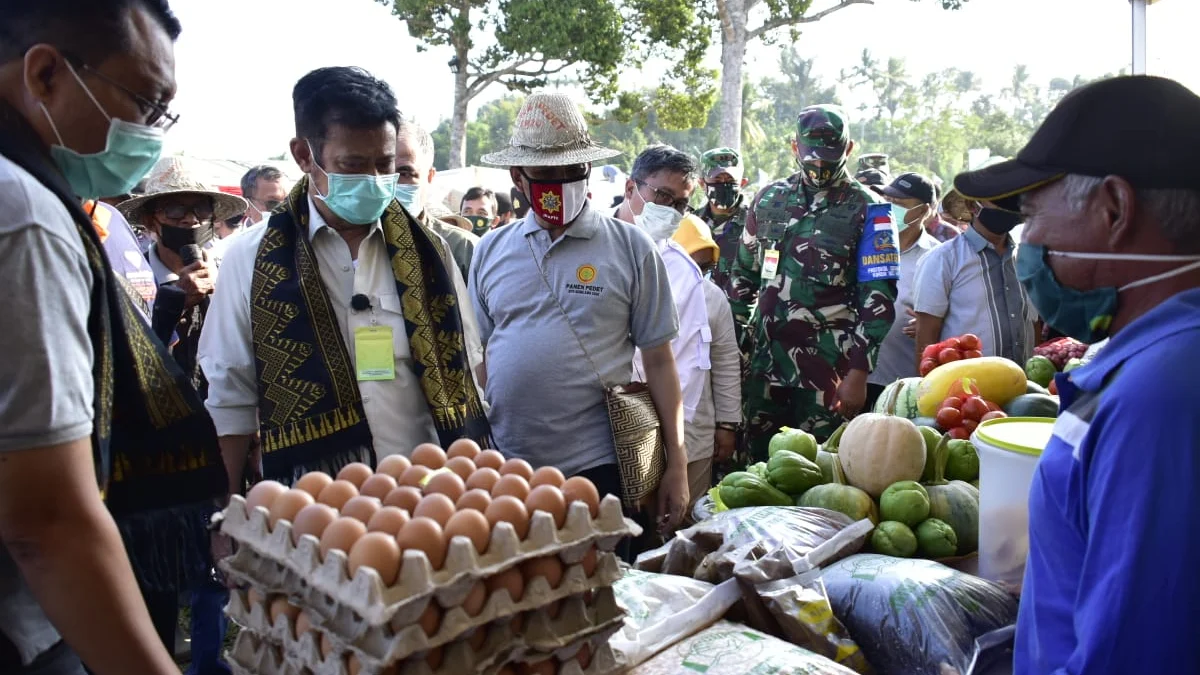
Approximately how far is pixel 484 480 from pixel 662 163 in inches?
150

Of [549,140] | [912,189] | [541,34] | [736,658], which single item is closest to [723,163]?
[912,189]

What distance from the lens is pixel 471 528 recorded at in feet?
5.23

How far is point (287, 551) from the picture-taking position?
62.0 inches

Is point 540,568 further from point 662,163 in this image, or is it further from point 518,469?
point 662,163

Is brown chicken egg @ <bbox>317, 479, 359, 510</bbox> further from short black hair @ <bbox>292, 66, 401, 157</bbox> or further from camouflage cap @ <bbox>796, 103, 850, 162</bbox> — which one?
camouflage cap @ <bbox>796, 103, 850, 162</bbox>

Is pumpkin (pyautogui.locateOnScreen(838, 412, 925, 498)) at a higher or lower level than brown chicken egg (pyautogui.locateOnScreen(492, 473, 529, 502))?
lower

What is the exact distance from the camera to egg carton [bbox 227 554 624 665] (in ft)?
4.80

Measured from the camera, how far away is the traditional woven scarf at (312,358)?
2.79 m

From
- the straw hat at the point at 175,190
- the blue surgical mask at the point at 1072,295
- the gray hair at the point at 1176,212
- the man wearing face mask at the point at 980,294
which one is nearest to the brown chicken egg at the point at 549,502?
the blue surgical mask at the point at 1072,295

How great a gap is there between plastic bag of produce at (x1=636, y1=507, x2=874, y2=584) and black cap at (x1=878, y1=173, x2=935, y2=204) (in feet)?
16.2

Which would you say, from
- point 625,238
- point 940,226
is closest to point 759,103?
point 940,226

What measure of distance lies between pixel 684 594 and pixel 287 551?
1.13 meters

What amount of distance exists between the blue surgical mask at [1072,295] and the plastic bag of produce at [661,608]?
105 centimetres

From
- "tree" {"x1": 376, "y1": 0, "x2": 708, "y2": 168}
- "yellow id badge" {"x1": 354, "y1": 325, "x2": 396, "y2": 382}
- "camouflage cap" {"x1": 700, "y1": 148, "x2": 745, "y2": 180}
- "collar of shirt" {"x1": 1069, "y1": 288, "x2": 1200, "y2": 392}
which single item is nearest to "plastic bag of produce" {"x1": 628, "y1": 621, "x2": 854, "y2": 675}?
"collar of shirt" {"x1": 1069, "y1": 288, "x2": 1200, "y2": 392}
